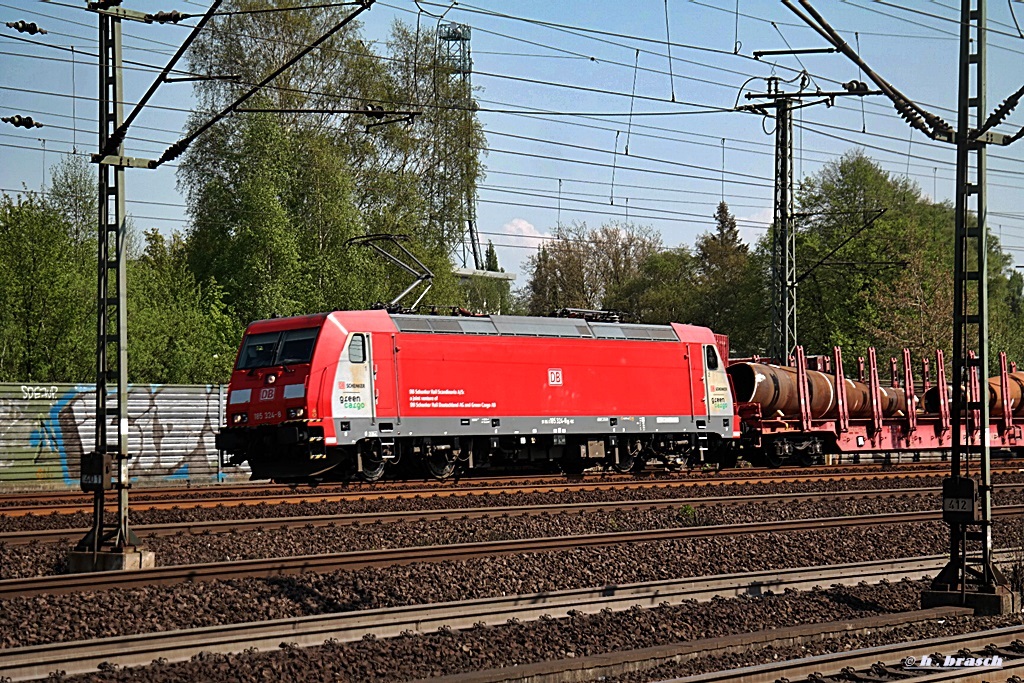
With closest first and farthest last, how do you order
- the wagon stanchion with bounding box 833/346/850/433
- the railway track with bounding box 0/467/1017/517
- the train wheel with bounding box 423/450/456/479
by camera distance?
the railway track with bounding box 0/467/1017/517, the train wheel with bounding box 423/450/456/479, the wagon stanchion with bounding box 833/346/850/433

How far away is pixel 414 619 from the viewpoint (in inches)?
371

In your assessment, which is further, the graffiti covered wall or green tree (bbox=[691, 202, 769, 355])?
green tree (bbox=[691, 202, 769, 355])

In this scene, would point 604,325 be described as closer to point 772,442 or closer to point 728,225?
point 772,442

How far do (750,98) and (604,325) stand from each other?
935cm

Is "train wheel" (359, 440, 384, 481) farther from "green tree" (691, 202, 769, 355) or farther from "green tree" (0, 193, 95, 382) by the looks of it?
"green tree" (691, 202, 769, 355)

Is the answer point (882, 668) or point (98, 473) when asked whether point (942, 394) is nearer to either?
point (98, 473)

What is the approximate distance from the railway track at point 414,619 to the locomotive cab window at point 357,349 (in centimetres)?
1147

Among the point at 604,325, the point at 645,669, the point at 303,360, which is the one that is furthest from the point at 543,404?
the point at 645,669

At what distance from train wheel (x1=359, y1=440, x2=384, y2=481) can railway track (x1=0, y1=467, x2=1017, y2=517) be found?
2.78ft

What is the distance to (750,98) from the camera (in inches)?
1246

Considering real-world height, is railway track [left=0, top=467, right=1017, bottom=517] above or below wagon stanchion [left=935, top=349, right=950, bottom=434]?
below

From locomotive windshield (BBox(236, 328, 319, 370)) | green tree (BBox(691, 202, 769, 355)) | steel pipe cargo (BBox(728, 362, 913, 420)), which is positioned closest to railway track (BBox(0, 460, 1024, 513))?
steel pipe cargo (BBox(728, 362, 913, 420))

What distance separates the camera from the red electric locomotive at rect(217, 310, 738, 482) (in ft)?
70.3

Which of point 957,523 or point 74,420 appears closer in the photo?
point 957,523
